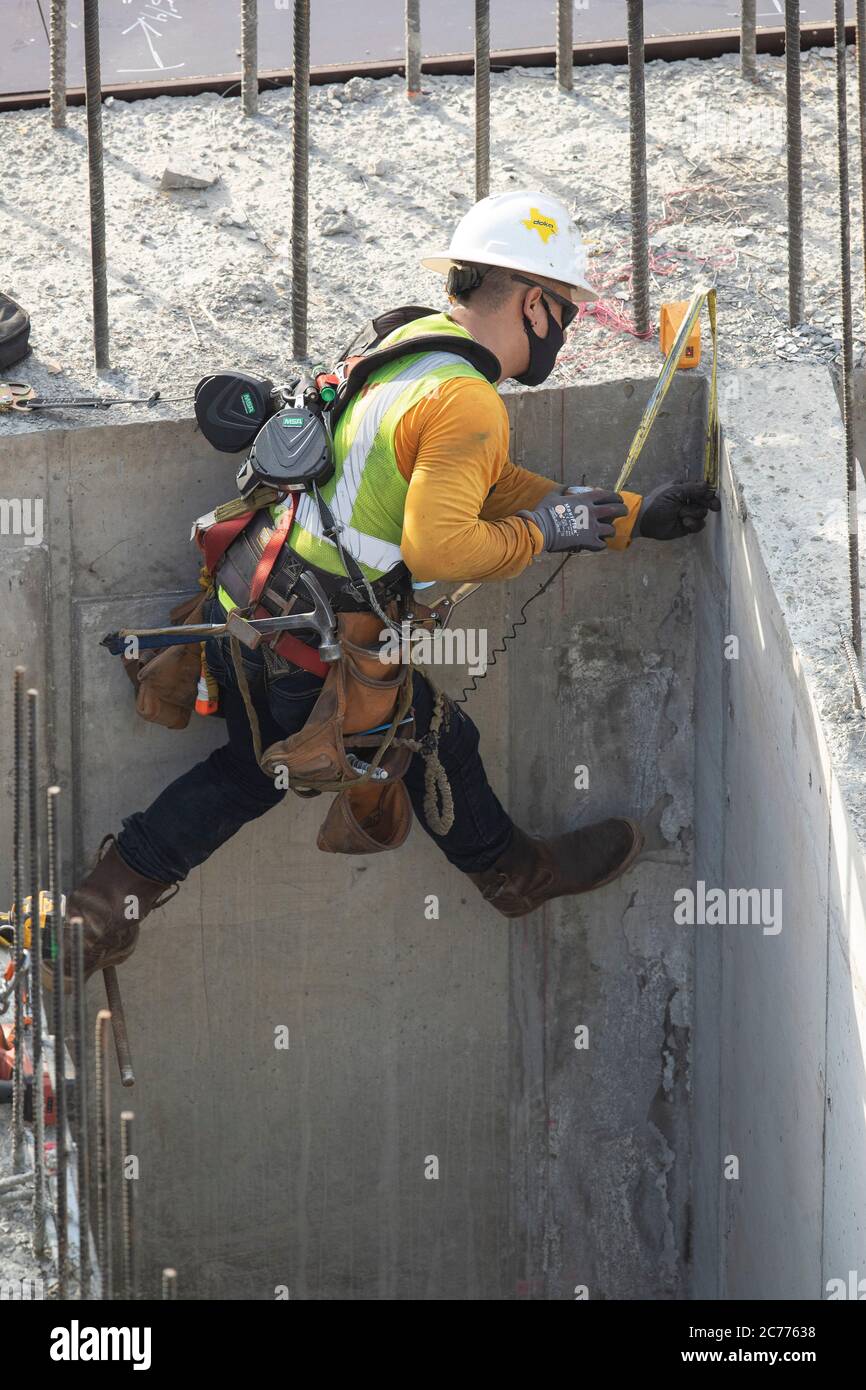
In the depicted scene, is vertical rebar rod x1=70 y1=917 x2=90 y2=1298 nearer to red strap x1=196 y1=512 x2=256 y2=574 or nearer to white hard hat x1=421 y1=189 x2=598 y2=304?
red strap x1=196 y1=512 x2=256 y2=574

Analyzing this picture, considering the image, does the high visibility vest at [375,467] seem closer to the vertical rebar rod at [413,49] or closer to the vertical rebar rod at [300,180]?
the vertical rebar rod at [300,180]

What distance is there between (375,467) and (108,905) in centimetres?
179

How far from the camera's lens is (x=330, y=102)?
7.52 m

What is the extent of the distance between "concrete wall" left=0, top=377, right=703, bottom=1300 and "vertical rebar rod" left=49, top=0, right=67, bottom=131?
2235 millimetres

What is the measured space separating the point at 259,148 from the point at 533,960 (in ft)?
11.4

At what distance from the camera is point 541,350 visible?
199 inches

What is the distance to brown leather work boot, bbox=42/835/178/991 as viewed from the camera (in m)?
5.70

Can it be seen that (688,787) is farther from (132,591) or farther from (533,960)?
(132,591)

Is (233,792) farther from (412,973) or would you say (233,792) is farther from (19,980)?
(412,973)

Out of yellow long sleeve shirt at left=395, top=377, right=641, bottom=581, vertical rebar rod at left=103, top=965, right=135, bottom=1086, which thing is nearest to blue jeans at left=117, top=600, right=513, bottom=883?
vertical rebar rod at left=103, top=965, right=135, bottom=1086

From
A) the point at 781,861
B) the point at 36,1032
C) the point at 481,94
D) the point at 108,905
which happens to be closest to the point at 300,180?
the point at 481,94

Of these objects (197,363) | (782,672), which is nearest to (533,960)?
(782,672)

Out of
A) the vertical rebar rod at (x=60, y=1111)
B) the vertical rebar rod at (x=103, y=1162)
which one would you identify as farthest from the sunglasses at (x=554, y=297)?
the vertical rebar rod at (x=103, y=1162)

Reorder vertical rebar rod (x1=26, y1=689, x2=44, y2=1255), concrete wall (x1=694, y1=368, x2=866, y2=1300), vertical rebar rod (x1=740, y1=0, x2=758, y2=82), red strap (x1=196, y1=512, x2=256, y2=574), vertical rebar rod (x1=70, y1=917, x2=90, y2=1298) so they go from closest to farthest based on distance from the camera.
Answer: vertical rebar rod (x1=70, y1=917, x2=90, y2=1298), vertical rebar rod (x1=26, y1=689, x2=44, y2=1255), concrete wall (x1=694, y1=368, x2=866, y2=1300), red strap (x1=196, y1=512, x2=256, y2=574), vertical rebar rod (x1=740, y1=0, x2=758, y2=82)
